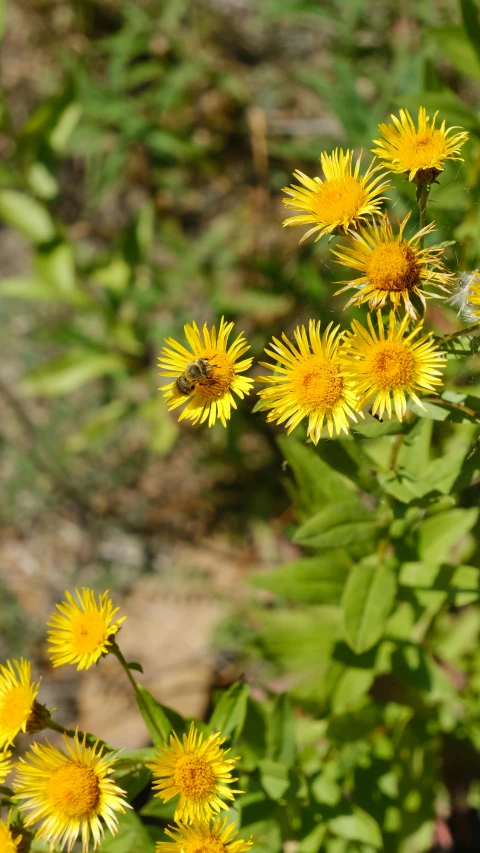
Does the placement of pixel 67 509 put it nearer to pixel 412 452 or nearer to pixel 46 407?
pixel 46 407

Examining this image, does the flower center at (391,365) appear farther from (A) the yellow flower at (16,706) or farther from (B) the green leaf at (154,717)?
(A) the yellow flower at (16,706)

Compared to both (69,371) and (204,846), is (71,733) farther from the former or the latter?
(69,371)

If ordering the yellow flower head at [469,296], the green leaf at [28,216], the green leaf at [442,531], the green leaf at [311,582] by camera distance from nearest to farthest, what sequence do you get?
the yellow flower head at [469,296] < the green leaf at [442,531] < the green leaf at [311,582] < the green leaf at [28,216]

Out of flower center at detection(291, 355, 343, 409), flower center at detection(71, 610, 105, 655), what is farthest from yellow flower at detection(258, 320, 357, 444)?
→ flower center at detection(71, 610, 105, 655)

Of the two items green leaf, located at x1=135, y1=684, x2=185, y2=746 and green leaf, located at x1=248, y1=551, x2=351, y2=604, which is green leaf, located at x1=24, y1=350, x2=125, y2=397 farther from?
green leaf, located at x1=135, y1=684, x2=185, y2=746

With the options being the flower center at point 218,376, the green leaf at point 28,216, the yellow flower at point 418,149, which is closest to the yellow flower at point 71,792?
the flower center at point 218,376

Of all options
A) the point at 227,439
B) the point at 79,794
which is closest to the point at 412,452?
the point at 79,794
